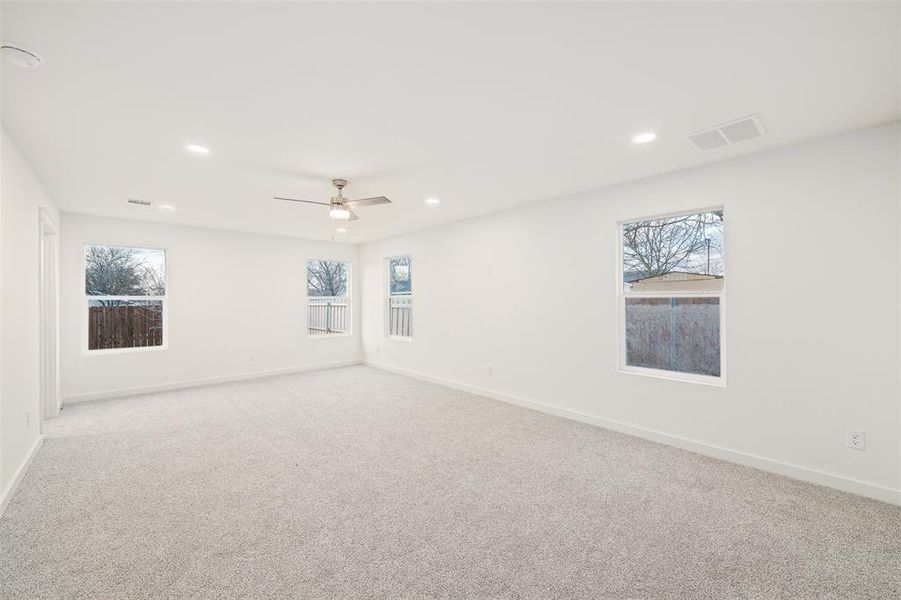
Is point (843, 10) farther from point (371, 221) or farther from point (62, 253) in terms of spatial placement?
point (62, 253)

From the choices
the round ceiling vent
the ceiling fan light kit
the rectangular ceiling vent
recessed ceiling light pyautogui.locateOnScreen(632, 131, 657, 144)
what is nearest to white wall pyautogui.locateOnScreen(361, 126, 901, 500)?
the rectangular ceiling vent

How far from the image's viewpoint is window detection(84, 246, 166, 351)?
5.20 metres

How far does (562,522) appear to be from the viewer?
2301 millimetres

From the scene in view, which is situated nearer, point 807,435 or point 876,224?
point 876,224

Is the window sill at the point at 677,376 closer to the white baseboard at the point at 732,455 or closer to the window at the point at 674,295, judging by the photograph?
the window at the point at 674,295

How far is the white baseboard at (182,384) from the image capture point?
16.5ft

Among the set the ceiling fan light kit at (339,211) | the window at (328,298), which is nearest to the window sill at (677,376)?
the ceiling fan light kit at (339,211)

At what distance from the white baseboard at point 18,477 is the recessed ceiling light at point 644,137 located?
4.69 meters

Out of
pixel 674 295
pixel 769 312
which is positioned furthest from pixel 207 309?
pixel 769 312

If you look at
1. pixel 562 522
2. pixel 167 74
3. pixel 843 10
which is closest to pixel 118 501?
pixel 167 74

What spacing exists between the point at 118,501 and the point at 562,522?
9.22 ft

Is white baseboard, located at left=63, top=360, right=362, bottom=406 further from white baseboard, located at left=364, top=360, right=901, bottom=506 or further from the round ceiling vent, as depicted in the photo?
the round ceiling vent

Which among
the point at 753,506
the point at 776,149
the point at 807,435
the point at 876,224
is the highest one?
the point at 776,149

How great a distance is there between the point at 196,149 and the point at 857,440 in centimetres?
509
